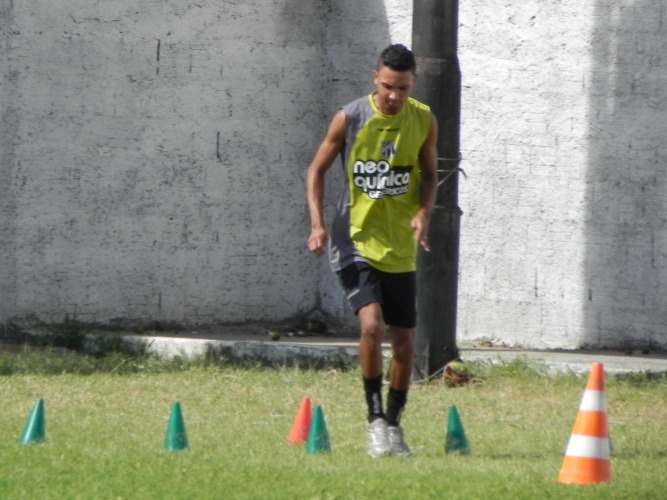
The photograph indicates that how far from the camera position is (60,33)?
1143 cm

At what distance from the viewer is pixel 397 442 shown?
22.9ft

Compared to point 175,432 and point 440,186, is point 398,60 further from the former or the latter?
point 440,186

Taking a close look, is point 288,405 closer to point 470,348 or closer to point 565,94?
point 470,348

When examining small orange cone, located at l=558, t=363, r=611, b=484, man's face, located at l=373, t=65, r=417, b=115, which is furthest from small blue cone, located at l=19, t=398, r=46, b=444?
small orange cone, located at l=558, t=363, r=611, b=484

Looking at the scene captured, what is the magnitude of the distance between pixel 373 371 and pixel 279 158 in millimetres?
5604

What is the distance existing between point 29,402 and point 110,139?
11.9 feet

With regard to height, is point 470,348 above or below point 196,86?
below

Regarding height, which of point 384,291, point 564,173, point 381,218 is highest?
point 564,173

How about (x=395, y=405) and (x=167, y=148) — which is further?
(x=167, y=148)

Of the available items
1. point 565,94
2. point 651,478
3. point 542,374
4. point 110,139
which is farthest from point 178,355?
point 651,478

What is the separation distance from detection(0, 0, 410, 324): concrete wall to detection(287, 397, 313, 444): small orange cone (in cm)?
470

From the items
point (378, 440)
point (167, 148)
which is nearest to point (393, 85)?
point (378, 440)

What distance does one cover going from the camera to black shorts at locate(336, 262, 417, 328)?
7035 millimetres

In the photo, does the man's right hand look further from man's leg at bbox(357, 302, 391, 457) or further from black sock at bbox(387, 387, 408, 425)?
black sock at bbox(387, 387, 408, 425)
